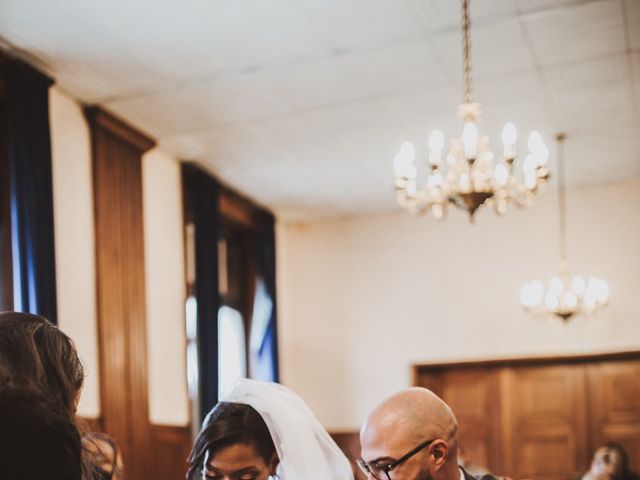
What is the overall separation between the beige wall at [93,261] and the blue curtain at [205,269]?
7.0 inches

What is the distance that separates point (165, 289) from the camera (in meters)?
9.28

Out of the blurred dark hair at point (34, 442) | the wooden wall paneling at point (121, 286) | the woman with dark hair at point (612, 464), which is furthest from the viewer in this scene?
the woman with dark hair at point (612, 464)

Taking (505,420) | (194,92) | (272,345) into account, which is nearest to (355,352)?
(272,345)

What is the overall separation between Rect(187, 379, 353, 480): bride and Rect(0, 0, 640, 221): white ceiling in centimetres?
341

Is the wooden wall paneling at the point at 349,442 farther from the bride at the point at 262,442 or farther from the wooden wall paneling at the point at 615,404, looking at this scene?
the bride at the point at 262,442

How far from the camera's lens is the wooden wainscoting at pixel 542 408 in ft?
36.2

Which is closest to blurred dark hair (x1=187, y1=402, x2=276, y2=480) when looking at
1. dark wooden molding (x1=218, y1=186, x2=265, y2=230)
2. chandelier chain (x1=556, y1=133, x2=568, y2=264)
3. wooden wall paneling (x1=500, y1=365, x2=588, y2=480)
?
dark wooden molding (x1=218, y1=186, x2=265, y2=230)

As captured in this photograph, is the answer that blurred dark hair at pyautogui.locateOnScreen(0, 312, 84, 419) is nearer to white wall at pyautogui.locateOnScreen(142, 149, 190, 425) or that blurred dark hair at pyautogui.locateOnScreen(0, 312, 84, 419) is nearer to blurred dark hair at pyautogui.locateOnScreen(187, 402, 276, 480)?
blurred dark hair at pyautogui.locateOnScreen(187, 402, 276, 480)

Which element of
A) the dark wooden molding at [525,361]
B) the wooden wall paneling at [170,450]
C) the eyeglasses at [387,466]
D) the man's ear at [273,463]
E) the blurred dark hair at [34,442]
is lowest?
the wooden wall paneling at [170,450]

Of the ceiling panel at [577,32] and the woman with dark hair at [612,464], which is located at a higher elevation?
the ceiling panel at [577,32]

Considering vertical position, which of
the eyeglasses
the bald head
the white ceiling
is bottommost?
the eyeglasses

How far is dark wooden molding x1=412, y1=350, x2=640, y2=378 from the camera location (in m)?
11.0

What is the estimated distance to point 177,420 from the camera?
9.29 m

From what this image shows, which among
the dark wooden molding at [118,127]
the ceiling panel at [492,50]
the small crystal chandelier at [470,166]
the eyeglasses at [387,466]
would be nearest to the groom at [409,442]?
the eyeglasses at [387,466]
